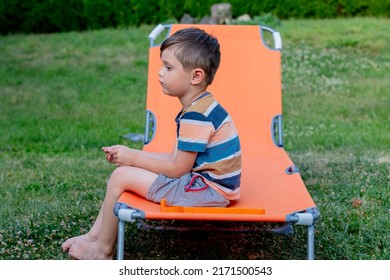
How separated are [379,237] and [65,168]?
245cm

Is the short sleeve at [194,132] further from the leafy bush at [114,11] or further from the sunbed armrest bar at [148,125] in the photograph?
the leafy bush at [114,11]

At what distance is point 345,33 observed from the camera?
11250 millimetres

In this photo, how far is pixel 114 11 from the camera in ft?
41.4

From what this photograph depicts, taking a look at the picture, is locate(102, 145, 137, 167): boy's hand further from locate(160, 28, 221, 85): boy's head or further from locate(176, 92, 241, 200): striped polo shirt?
locate(160, 28, 221, 85): boy's head

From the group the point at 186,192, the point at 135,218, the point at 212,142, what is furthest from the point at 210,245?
the point at 135,218

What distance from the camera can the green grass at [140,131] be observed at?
4.14 m

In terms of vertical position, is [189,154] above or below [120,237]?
above

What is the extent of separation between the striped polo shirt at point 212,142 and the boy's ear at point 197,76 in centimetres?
7

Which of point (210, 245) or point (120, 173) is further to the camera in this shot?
point (210, 245)

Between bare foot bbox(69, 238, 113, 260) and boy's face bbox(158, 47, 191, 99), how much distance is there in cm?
80

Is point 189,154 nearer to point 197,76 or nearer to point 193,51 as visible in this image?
point 197,76

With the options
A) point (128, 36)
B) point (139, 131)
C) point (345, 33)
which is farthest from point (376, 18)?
point (139, 131)

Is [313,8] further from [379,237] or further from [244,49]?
[379,237]

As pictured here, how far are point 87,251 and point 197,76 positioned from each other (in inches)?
37.4
